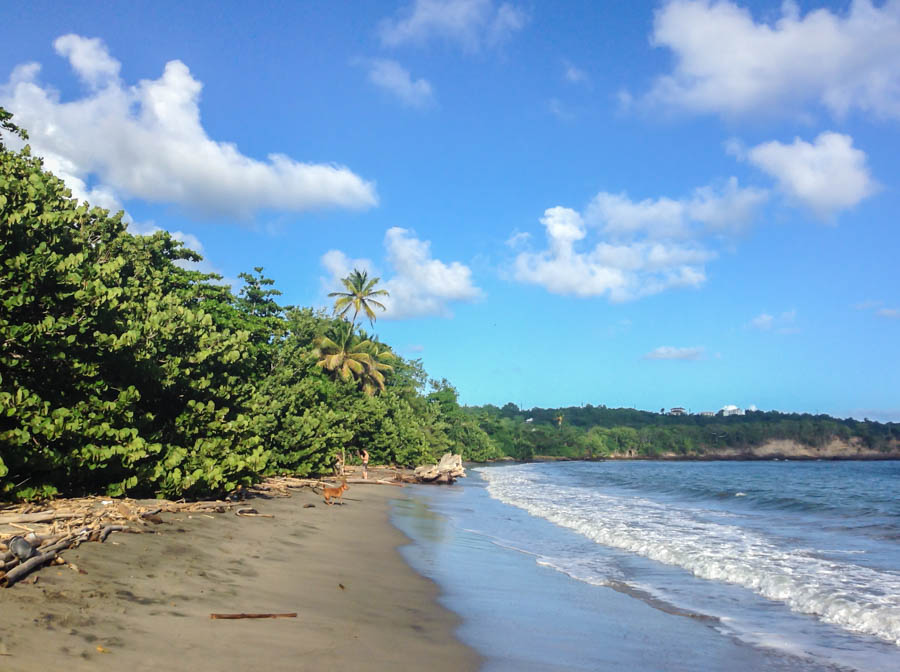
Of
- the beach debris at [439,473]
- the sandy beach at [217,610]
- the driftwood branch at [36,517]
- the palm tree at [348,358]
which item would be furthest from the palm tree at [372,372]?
the driftwood branch at [36,517]

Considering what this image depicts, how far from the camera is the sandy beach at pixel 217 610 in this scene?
14.7 ft

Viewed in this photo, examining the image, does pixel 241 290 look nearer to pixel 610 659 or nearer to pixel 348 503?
pixel 348 503

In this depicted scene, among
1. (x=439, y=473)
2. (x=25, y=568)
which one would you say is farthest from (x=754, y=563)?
(x=439, y=473)

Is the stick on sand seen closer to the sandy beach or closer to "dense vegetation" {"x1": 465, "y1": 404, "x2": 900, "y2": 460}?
the sandy beach

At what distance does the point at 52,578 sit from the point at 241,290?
25.5 m

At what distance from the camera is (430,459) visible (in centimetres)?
4684

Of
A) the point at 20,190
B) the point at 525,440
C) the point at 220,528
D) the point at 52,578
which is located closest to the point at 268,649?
the point at 52,578

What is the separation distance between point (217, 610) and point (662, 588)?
7.21m

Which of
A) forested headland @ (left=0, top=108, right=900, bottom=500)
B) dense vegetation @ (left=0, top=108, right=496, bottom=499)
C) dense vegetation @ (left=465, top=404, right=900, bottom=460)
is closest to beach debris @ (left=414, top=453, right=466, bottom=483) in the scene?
forested headland @ (left=0, top=108, right=900, bottom=500)

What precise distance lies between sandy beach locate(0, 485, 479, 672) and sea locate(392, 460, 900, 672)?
736 mm

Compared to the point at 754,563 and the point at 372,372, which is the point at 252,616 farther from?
the point at 372,372

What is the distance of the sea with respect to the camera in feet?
21.4

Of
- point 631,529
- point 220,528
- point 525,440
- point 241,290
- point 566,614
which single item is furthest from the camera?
point 525,440

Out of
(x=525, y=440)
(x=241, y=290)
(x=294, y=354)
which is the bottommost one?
(x=525, y=440)
